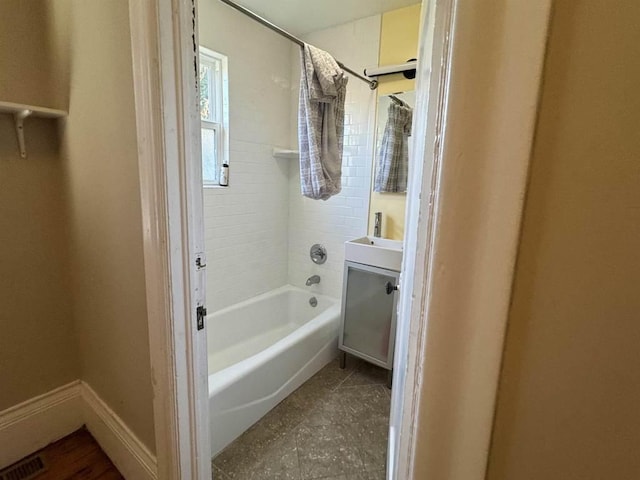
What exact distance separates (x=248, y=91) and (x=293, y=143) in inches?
20.9

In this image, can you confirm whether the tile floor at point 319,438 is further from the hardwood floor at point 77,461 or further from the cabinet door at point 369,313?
Answer: the hardwood floor at point 77,461

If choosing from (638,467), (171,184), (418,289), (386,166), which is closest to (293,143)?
(386,166)

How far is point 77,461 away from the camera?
4.35 feet

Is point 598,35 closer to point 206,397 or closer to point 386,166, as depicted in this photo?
point 206,397

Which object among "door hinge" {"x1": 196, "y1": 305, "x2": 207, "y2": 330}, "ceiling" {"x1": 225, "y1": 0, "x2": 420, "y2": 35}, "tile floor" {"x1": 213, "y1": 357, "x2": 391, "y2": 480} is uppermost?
"ceiling" {"x1": 225, "y1": 0, "x2": 420, "y2": 35}

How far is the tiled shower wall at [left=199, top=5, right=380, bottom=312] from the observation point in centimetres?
209

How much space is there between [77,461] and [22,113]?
1406 mm

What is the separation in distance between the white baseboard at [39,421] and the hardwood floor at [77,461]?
5 cm

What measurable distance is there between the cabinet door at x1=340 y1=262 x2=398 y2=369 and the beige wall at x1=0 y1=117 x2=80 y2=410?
1.46m

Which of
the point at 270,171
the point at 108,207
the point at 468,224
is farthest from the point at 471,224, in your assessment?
the point at 270,171

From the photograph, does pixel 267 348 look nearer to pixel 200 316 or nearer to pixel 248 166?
pixel 200 316

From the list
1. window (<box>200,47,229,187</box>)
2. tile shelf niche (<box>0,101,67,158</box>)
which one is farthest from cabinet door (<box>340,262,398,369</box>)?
tile shelf niche (<box>0,101,67,158</box>)

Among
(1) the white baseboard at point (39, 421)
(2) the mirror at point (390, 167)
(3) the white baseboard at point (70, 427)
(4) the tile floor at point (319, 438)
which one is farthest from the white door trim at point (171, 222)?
(2) the mirror at point (390, 167)

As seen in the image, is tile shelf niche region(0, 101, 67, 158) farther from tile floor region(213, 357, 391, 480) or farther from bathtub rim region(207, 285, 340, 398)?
tile floor region(213, 357, 391, 480)
